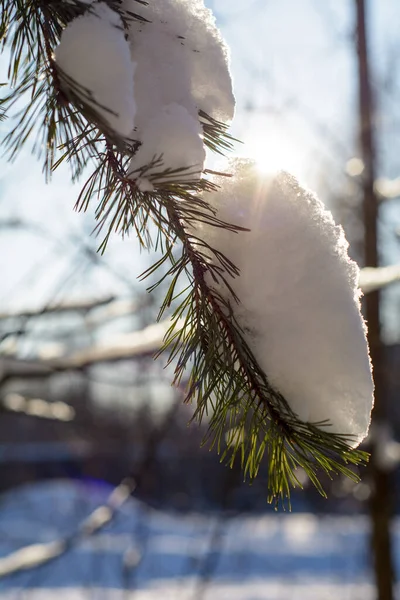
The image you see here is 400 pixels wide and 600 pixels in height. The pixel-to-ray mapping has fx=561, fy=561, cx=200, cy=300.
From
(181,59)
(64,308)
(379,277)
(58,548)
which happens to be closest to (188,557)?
(58,548)

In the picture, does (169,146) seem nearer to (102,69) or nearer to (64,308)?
(102,69)

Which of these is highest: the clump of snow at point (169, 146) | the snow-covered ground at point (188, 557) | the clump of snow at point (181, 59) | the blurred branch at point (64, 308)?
the blurred branch at point (64, 308)

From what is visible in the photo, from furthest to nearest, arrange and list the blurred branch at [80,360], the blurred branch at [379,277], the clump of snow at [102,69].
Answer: the blurred branch at [80,360], the blurred branch at [379,277], the clump of snow at [102,69]

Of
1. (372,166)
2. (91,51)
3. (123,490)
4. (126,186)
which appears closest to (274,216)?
(126,186)

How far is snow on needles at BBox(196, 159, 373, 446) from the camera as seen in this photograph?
2.51 ft

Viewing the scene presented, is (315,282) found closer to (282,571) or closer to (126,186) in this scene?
(126,186)

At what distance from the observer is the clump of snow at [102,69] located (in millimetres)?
580

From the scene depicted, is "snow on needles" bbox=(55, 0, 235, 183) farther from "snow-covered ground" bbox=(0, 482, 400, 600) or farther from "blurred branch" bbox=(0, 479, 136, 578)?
"snow-covered ground" bbox=(0, 482, 400, 600)

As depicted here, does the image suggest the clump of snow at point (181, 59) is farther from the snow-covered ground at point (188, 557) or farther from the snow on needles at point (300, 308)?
the snow-covered ground at point (188, 557)

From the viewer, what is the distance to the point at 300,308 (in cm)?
77

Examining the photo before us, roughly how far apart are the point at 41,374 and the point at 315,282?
6.31 feet

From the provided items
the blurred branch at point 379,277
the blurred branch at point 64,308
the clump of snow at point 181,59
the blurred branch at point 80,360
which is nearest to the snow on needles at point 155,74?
the clump of snow at point 181,59

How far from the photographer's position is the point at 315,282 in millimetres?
772

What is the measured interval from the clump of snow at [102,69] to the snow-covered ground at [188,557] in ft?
18.8
